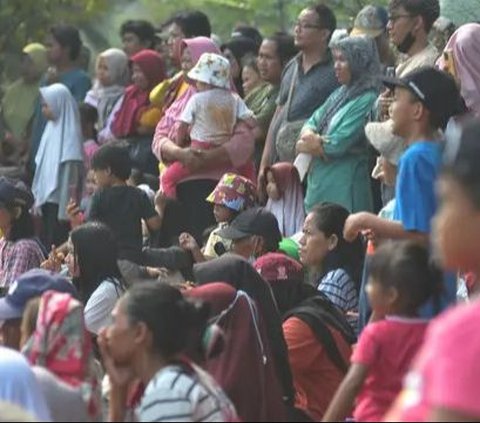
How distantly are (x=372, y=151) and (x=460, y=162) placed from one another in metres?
6.50

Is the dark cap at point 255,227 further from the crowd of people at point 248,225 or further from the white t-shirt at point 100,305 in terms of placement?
the white t-shirt at point 100,305

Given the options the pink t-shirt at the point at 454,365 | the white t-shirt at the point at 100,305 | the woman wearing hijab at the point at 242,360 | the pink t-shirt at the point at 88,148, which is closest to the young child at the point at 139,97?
the pink t-shirt at the point at 88,148

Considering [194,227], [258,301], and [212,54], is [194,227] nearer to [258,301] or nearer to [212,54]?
[212,54]

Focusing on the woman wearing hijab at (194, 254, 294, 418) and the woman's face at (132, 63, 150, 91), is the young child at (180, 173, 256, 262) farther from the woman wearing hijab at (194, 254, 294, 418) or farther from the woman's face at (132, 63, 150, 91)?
the woman's face at (132, 63, 150, 91)

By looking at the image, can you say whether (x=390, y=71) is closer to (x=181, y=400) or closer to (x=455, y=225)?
(x=181, y=400)

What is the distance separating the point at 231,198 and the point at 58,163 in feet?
11.6

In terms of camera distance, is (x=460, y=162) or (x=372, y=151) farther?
(x=372, y=151)

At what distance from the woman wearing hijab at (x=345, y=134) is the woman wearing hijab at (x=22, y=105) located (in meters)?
5.26

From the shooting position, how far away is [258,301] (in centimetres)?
922

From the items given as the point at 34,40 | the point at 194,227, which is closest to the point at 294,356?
the point at 194,227

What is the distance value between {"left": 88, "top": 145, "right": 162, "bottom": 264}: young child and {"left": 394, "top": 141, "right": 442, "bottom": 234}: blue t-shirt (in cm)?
404

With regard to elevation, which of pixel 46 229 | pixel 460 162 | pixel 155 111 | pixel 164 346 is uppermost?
Result: pixel 460 162

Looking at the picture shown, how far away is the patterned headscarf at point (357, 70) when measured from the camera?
12203 millimetres

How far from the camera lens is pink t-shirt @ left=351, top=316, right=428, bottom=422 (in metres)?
7.60
